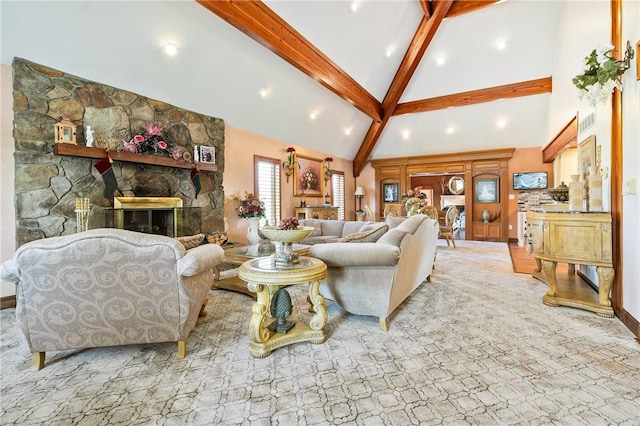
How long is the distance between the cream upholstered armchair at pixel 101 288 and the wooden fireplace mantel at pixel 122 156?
6.63 ft

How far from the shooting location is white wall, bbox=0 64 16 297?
2.98m

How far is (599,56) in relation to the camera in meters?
2.73

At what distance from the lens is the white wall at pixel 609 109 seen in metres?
2.41

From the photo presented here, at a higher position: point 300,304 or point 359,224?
point 359,224

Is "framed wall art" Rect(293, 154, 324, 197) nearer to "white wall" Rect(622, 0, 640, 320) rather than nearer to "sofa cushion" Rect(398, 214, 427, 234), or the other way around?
"sofa cushion" Rect(398, 214, 427, 234)

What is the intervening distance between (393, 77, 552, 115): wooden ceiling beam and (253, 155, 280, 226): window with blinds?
12.8ft

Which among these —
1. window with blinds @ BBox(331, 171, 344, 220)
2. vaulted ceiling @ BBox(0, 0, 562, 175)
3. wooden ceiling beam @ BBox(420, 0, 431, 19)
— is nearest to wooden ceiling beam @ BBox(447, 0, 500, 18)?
vaulted ceiling @ BBox(0, 0, 562, 175)

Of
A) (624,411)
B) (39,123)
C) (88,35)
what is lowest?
(624,411)

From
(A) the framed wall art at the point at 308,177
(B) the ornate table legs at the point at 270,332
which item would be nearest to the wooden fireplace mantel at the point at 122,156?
(A) the framed wall art at the point at 308,177

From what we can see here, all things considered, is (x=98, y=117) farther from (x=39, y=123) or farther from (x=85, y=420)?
(x=85, y=420)

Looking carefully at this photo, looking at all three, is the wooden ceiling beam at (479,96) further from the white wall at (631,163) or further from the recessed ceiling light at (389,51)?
the white wall at (631,163)

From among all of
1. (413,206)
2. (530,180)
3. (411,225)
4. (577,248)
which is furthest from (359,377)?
(530,180)

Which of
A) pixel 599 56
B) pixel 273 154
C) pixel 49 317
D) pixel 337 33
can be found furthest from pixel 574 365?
pixel 273 154

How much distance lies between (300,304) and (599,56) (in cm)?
379
